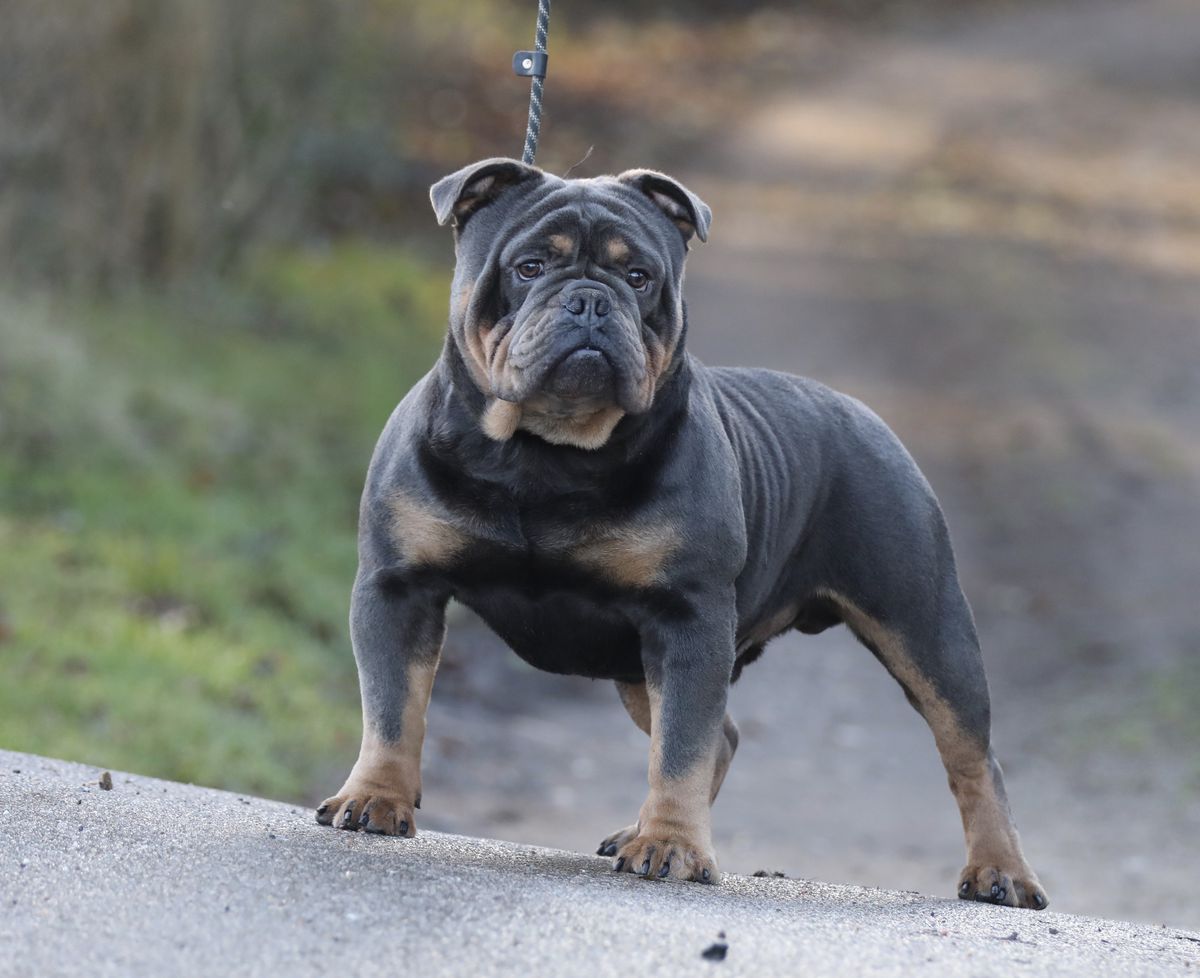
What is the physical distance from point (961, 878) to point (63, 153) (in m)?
10.0

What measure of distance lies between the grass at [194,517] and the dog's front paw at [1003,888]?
3.68 m

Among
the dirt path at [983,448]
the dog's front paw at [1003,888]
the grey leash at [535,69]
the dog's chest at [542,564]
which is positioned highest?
the grey leash at [535,69]

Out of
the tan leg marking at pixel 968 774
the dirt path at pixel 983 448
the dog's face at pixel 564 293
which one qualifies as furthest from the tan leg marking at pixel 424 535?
the dirt path at pixel 983 448

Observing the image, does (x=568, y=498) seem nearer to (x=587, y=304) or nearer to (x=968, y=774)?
(x=587, y=304)

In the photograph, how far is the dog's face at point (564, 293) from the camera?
5293mm

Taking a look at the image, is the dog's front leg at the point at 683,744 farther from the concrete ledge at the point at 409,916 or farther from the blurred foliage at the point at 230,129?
the blurred foliage at the point at 230,129

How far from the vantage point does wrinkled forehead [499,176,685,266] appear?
549 centimetres

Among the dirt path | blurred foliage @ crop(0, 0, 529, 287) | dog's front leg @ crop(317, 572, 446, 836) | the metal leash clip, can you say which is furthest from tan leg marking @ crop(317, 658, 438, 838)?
blurred foliage @ crop(0, 0, 529, 287)

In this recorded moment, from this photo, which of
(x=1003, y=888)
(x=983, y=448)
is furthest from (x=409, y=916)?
(x=983, y=448)

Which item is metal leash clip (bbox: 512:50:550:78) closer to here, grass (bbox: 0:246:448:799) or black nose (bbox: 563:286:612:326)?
black nose (bbox: 563:286:612:326)

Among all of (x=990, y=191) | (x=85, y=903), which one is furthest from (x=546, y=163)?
(x=85, y=903)

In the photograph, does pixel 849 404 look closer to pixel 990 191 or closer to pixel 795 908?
pixel 795 908

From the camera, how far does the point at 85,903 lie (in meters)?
4.59

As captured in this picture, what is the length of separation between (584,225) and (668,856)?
6.07 feet
